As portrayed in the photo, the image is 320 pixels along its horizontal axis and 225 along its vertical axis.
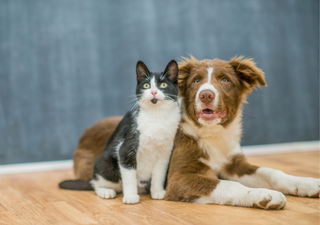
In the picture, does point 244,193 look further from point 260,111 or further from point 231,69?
point 260,111

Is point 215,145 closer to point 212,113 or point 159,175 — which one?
point 212,113

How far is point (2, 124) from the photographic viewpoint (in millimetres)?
2764

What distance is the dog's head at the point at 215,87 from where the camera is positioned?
151 cm

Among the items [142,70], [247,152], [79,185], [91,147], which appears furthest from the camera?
[247,152]

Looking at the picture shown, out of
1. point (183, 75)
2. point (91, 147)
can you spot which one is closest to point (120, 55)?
point (91, 147)

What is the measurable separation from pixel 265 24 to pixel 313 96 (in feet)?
3.59

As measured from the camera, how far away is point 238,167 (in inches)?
67.2

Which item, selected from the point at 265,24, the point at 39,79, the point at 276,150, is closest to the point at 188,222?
the point at 39,79

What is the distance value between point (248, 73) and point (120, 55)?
1.77 metres

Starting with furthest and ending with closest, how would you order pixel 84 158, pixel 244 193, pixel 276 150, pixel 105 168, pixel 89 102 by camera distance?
pixel 276 150 → pixel 89 102 → pixel 84 158 → pixel 105 168 → pixel 244 193

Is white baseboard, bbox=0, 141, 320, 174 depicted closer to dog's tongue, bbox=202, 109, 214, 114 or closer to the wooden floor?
the wooden floor

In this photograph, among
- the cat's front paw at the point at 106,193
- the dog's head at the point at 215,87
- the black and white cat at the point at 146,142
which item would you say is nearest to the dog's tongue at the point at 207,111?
the dog's head at the point at 215,87

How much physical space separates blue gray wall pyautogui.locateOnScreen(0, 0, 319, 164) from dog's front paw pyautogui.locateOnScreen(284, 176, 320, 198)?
185cm

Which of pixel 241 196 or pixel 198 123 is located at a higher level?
pixel 198 123
